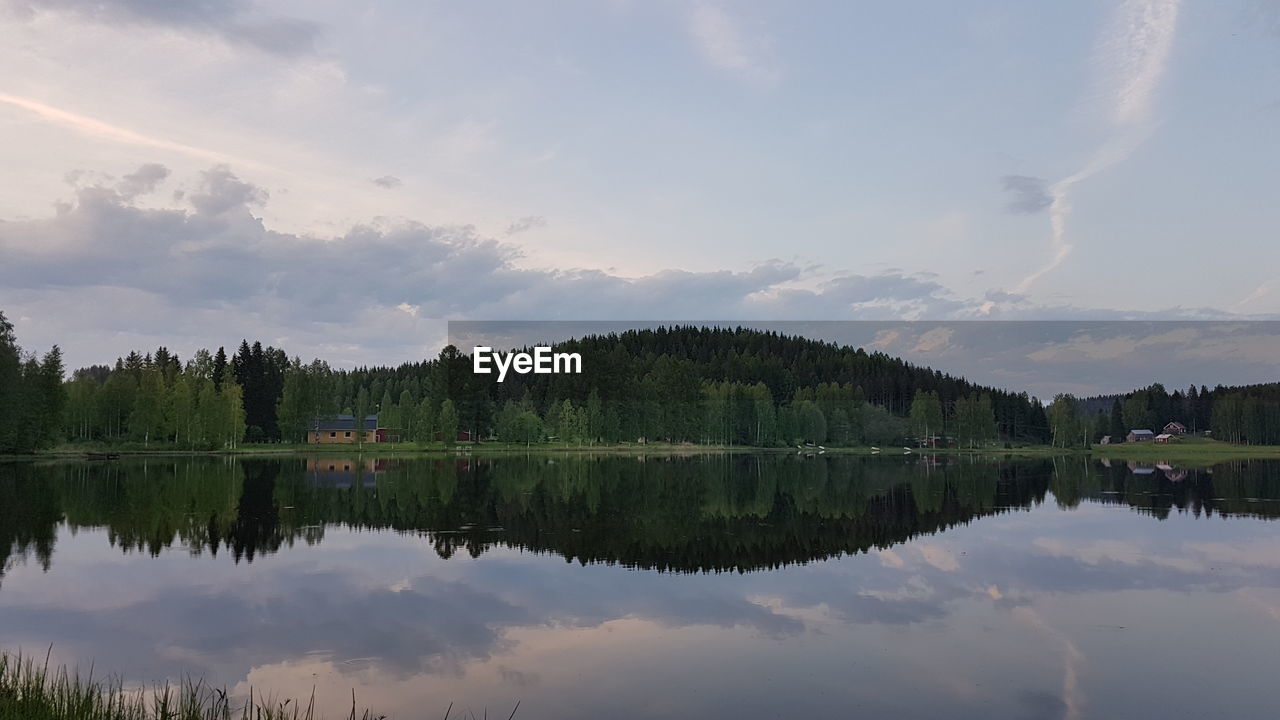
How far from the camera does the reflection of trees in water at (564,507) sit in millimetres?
33094

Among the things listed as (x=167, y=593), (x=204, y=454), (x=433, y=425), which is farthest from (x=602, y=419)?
(x=167, y=593)

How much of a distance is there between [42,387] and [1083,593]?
109 m

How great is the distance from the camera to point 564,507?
154 feet

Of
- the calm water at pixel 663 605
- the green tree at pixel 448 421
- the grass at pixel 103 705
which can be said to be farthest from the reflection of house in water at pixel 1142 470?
the grass at pixel 103 705

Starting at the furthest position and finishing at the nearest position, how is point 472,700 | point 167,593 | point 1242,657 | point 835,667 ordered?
point 167,593 < point 1242,657 < point 835,667 < point 472,700

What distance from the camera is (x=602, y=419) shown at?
504 ft

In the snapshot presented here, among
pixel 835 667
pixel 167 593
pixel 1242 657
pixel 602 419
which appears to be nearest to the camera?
pixel 835 667

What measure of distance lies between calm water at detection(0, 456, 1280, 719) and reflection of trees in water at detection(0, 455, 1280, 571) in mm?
351

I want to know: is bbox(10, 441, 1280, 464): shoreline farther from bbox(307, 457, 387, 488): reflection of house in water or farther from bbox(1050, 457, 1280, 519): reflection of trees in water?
bbox(1050, 457, 1280, 519): reflection of trees in water

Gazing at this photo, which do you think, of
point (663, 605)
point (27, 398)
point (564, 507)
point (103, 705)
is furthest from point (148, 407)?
point (103, 705)

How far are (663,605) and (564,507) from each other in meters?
24.9

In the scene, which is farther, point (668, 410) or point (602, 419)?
point (668, 410)

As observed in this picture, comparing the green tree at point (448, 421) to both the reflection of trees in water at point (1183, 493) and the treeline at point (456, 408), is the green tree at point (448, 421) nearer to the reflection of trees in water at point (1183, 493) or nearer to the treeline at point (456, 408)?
the treeline at point (456, 408)

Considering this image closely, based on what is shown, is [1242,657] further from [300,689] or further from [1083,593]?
[300,689]
